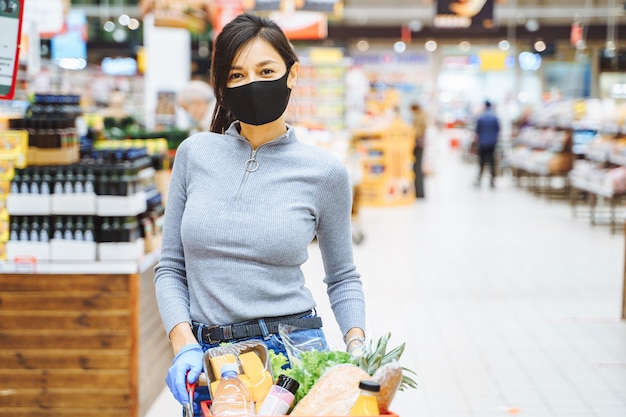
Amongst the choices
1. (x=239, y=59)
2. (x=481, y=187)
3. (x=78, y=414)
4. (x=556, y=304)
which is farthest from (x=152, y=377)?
(x=481, y=187)

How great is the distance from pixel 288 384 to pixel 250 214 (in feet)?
1.65

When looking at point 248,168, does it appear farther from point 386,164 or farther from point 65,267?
point 386,164

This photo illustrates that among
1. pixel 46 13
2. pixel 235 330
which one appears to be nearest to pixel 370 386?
pixel 235 330

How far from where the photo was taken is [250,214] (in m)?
2.13

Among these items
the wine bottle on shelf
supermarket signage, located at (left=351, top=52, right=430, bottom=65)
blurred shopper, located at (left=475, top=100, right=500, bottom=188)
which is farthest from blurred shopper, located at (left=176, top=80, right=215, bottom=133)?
supermarket signage, located at (left=351, top=52, right=430, bottom=65)

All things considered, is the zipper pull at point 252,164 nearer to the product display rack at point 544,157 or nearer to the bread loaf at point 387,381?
the bread loaf at point 387,381

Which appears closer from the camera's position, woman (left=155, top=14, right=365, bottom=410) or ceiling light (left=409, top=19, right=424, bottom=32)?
woman (left=155, top=14, right=365, bottom=410)

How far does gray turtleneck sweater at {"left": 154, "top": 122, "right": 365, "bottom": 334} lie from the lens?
2.13 m

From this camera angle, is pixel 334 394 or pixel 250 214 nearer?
pixel 334 394

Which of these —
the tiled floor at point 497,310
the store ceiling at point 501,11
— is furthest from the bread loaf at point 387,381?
the store ceiling at point 501,11

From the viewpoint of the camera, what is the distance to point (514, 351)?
606cm

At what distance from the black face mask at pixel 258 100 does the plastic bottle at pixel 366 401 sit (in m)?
0.81

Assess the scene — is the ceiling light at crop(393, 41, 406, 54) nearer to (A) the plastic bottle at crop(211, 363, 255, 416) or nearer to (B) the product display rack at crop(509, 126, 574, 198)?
(B) the product display rack at crop(509, 126, 574, 198)

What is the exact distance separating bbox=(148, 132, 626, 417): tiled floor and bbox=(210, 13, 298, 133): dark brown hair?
114 centimetres
